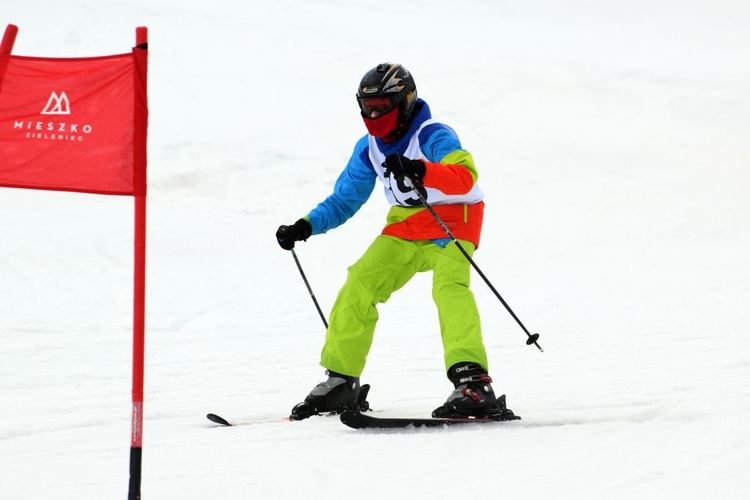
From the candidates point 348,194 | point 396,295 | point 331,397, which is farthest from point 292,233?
point 396,295

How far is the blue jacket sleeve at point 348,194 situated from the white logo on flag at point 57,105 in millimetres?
2070

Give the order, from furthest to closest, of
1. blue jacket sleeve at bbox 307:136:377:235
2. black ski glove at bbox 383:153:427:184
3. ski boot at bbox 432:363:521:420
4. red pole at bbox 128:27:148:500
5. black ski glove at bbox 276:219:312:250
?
blue jacket sleeve at bbox 307:136:377:235 → black ski glove at bbox 276:219:312:250 → ski boot at bbox 432:363:521:420 → black ski glove at bbox 383:153:427:184 → red pole at bbox 128:27:148:500

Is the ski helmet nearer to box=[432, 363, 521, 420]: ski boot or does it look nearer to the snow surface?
box=[432, 363, 521, 420]: ski boot

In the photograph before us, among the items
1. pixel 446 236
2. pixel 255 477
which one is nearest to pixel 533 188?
pixel 446 236

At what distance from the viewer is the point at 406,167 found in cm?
414

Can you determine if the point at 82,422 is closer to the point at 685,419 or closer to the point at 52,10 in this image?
the point at 685,419

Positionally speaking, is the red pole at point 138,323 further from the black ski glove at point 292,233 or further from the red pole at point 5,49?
the black ski glove at point 292,233

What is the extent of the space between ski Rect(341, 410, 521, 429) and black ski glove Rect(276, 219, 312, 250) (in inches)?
44.5

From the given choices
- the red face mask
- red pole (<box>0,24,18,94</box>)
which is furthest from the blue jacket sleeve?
red pole (<box>0,24,18,94</box>)

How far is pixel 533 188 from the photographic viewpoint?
14.4 m

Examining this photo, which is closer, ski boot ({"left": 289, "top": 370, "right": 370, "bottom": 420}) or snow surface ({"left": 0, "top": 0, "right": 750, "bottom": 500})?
snow surface ({"left": 0, "top": 0, "right": 750, "bottom": 500})

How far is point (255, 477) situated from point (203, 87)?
16308 mm

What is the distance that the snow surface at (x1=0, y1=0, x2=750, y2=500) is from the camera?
3627 millimetres

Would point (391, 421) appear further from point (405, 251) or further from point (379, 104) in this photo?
point (379, 104)
